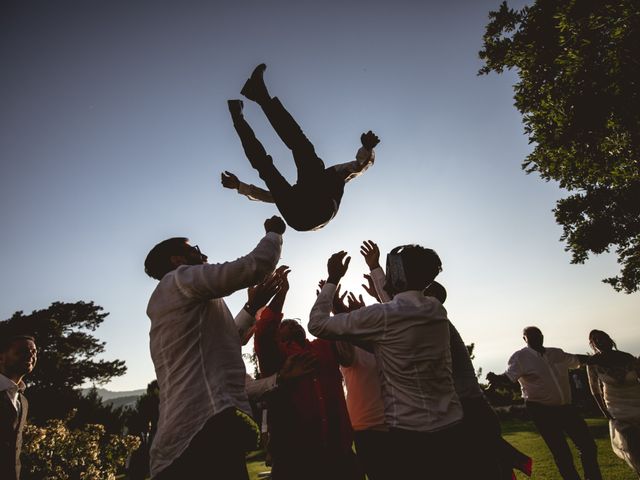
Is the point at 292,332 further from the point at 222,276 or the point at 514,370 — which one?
the point at 514,370

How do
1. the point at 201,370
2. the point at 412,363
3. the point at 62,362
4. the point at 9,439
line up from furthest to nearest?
the point at 62,362
the point at 9,439
the point at 412,363
the point at 201,370

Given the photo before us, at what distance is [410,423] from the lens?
2150 millimetres

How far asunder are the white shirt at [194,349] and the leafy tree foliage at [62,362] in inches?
1165

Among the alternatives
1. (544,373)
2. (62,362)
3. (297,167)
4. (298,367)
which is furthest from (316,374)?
(62,362)

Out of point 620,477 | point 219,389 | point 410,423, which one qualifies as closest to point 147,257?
point 219,389

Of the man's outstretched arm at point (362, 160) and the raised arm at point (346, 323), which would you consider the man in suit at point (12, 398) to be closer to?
the raised arm at point (346, 323)

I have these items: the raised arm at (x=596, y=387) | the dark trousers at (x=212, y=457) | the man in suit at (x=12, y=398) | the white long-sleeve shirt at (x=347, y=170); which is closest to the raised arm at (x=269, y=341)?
the dark trousers at (x=212, y=457)

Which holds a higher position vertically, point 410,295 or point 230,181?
point 230,181

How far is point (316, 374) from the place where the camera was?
138 inches

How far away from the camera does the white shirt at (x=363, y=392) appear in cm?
319

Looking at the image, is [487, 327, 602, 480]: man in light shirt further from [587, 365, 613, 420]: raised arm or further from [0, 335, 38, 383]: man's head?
[0, 335, 38, 383]: man's head

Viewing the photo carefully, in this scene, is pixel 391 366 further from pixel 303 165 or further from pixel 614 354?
pixel 614 354

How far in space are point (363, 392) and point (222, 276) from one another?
2170 mm

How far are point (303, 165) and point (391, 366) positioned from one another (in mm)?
2312
